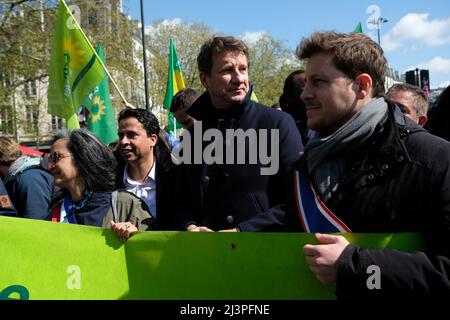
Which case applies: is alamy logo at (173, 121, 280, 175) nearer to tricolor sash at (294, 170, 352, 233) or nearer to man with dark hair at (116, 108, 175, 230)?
tricolor sash at (294, 170, 352, 233)

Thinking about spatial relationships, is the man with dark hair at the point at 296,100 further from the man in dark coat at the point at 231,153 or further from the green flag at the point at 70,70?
the green flag at the point at 70,70

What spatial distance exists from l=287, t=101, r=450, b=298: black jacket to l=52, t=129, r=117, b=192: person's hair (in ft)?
5.65

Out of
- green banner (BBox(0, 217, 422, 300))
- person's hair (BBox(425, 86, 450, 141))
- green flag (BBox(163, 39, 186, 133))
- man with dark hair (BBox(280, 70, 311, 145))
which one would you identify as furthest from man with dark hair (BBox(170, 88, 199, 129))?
green flag (BBox(163, 39, 186, 133))

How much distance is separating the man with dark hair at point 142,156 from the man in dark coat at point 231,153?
0.79 m

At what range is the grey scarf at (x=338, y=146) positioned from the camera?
193cm

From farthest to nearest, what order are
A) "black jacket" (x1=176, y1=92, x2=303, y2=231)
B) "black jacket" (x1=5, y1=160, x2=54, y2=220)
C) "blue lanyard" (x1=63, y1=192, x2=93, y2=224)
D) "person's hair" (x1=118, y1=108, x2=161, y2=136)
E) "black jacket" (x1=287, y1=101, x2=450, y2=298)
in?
1. "person's hair" (x1=118, y1=108, x2=161, y2=136)
2. "black jacket" (x1=5, y1=160, x2=54, y2=220)
3. "blue lanyard" (x1=63, y1=192, x2=93, y2=224)
4. "black jacket" (x1=176, y1=92, x2=303, y2=231)
5. "black jacket" (x1=287, y1=101, x2=450, y2=298)

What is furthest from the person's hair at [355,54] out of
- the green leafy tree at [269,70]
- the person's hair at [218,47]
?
the green leafy tree at [269,70]

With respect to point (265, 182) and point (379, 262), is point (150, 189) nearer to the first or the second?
point (265, 182)

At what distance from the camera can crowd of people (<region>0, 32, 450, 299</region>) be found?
1.82m

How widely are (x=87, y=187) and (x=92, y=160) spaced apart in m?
0.16

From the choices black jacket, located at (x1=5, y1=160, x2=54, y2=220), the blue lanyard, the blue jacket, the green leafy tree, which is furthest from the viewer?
the green leafy tree

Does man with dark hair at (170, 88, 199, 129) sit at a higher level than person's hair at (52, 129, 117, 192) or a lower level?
higher

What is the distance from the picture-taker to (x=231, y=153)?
287 centimetres
